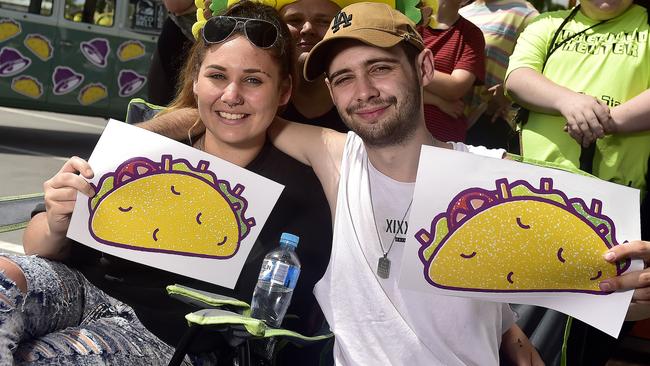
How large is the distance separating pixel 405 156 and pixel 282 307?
517 mm

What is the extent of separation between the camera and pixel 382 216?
8.02 ft

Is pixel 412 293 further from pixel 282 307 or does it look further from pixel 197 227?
pixel 197 227

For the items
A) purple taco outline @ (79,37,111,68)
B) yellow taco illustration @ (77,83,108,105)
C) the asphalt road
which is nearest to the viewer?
the asphalt road

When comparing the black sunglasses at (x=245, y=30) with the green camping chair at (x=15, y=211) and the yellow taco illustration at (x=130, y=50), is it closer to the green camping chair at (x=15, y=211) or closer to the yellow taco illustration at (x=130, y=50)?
the green camping chair at (x=15, y=211)

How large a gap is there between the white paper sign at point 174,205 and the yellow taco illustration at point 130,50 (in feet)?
27.1

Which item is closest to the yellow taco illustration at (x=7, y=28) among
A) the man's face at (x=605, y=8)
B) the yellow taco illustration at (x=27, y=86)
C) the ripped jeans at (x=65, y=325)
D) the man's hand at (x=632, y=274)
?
the yellow taco illustration at (x=27, y=86)

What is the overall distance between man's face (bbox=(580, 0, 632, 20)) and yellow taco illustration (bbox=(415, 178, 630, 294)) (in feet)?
3.77

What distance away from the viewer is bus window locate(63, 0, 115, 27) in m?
10.2

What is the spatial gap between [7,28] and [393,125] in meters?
8.18

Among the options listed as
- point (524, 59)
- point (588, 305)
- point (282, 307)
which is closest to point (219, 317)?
point (282, 307)

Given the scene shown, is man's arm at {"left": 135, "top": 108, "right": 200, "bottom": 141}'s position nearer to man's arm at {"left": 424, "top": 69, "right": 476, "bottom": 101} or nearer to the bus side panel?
man's arm at {"left": 424, "top": 69, "right": 476, "bottom": 101}

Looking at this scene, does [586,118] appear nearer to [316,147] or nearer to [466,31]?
[316,147]

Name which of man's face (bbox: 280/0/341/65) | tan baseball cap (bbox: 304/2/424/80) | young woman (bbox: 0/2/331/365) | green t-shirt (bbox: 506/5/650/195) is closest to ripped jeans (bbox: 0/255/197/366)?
young woman (bbox: 0/2/331/365)

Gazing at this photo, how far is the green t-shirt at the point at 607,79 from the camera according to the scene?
309 cm
